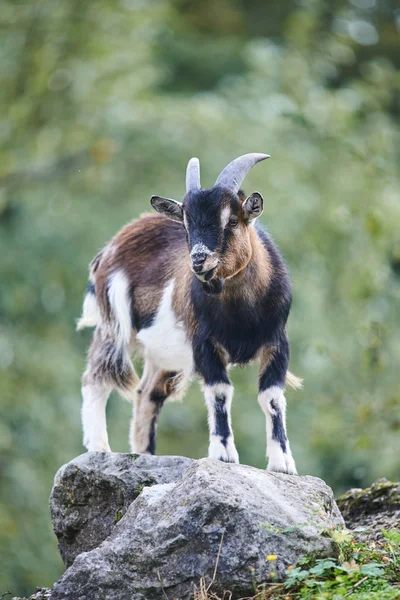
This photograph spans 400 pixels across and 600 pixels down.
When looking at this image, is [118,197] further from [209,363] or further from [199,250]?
[199,250]

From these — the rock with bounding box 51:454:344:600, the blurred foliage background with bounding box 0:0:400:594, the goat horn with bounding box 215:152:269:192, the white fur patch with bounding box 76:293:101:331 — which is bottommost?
the rock with bounding box 51:454:344:600

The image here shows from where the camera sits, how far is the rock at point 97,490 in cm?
639

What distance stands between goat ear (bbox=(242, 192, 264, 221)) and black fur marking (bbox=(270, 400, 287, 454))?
110 cm

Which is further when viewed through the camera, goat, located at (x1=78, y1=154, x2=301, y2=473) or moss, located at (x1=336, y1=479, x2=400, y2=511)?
moss, located at (x1=336, y1=479, x2=400, y2=511)

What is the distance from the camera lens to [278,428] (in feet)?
21.6

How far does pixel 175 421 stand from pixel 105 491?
9.81 metres

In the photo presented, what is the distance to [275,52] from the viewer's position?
53.9ft

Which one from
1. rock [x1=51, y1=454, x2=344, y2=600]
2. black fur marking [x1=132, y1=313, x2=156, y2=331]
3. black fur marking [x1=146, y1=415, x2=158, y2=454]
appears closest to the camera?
rock [x1=51, y1=454, x2=344, y2=600]

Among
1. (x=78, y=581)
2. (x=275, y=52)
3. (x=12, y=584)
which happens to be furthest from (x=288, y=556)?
(x=275, y=52)

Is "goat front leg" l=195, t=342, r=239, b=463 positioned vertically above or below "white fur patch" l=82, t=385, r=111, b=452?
below

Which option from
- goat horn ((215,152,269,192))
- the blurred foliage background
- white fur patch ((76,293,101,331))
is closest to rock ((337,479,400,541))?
goat horn ((215,152,269,192))

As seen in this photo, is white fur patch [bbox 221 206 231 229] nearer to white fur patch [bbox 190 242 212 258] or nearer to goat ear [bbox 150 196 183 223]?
white fur patch [bbox 190 242 212 258]

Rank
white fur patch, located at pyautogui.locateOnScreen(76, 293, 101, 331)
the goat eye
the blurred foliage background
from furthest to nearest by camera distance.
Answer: the blurred foliage background < white fur patch, located at pyautogui.locateOnScreen(76, 293, 101, 331) < the goat eye

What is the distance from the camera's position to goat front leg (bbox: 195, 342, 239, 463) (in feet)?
21.2
